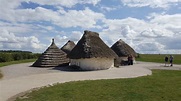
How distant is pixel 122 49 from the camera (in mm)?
44312

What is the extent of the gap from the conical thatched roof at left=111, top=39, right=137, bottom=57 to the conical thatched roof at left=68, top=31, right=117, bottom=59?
1119cm

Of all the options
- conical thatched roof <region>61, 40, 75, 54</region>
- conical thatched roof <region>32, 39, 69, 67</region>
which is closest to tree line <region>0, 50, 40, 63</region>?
conical thatched roof <region>61, 40, 75, 54</region>

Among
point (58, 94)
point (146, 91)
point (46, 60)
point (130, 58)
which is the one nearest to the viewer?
point (58, 94)

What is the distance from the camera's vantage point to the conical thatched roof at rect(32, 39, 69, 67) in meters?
34.2

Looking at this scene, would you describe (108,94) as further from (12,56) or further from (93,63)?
(12,56)

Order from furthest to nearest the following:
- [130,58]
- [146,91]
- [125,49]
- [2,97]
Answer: [125,49] → [130,58] → [146,91] → [2,97]

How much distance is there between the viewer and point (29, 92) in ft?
44.3

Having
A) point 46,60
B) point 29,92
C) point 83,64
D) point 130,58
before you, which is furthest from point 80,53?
point 29,92

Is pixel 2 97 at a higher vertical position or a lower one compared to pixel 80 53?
lower

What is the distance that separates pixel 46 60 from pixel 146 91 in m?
22.6

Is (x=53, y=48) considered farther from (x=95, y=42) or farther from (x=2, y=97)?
(x=2, y=97)

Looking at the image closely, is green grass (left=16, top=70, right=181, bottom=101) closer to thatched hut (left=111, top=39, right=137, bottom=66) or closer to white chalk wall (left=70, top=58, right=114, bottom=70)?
white chalk wall (left=70, top=58, right=114, bottom=70)

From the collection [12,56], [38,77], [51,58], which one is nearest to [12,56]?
[12,56]

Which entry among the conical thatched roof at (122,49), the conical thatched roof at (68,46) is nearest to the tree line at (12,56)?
the conical thatched roof at (68,46)
